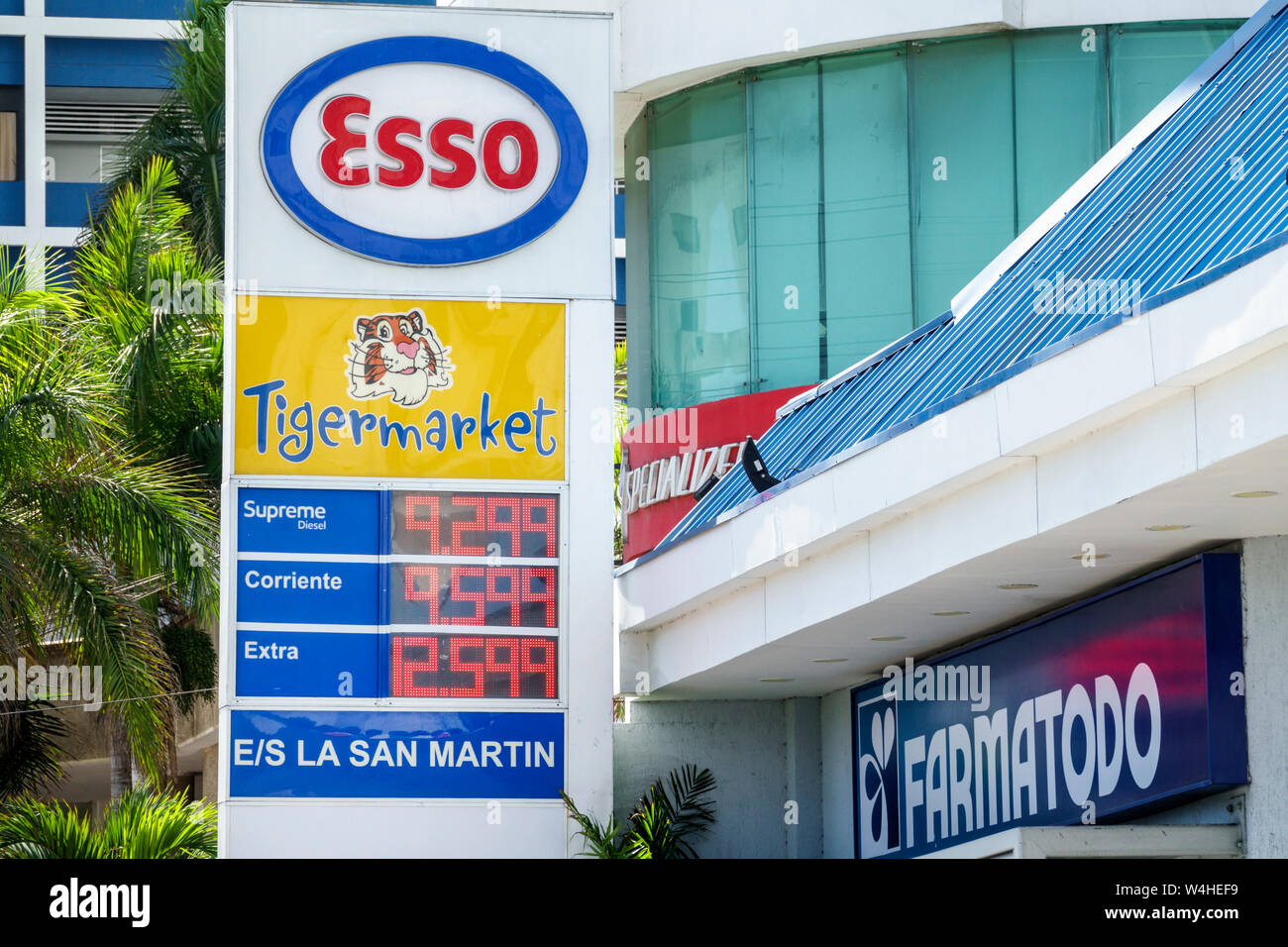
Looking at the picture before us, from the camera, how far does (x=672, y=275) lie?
23.4 metres

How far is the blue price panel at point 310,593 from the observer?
14.5 metres

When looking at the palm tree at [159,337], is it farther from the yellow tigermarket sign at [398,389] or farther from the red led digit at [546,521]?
the red led digit at [546,521]

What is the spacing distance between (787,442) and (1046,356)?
681 centimetres

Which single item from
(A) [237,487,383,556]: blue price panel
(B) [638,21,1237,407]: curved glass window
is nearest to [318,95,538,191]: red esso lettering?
(A) [237,487,383,556]: blue price panel

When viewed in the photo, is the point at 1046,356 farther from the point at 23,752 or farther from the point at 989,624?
the point at 23,752

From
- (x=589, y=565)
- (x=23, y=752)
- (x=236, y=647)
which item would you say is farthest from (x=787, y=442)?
(x=23, y=752)

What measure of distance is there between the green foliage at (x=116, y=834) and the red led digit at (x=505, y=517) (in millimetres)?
4806

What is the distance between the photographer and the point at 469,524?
1482 cm

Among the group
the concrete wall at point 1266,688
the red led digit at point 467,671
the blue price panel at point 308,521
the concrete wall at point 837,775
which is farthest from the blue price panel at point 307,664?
the concrete wall at point 1266,688

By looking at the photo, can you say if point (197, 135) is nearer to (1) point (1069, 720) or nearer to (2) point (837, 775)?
(2) point (837, 775)

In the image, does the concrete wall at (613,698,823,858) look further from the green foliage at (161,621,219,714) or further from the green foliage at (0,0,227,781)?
the green foliage at (161,621,219,714)

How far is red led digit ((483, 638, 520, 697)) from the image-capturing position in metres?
14.6

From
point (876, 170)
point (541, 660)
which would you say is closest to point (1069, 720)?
point (541, 660)
